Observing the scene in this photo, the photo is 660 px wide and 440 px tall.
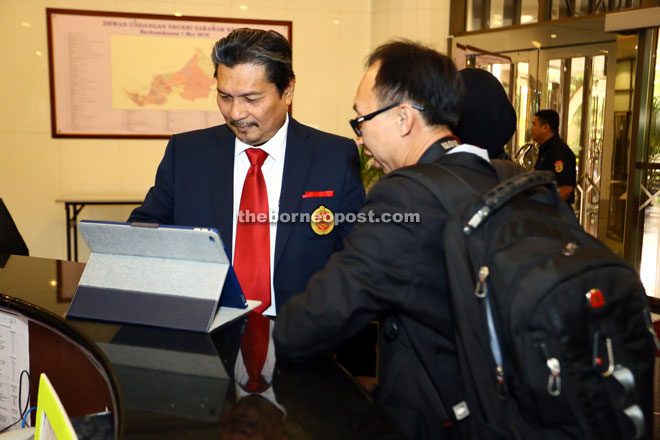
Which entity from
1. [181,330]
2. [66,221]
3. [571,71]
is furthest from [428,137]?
→ [66,221]

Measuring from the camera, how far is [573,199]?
15.7ft

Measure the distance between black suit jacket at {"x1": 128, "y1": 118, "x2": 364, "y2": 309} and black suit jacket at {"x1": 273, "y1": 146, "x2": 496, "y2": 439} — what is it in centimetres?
76

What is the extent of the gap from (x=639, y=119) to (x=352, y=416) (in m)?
4.51

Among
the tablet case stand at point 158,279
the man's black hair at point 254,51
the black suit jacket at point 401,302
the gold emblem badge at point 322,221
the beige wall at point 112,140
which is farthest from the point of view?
the beige wall at point 112,140

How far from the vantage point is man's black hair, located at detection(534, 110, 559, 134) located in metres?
4.90

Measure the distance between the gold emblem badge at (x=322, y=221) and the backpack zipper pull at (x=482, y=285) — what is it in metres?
1.00

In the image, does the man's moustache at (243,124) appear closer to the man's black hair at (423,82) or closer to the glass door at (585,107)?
the man's black hair at (423,82)

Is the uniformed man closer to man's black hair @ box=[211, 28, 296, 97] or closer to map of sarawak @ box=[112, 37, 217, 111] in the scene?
map of sarawak @ box=[112, 37, 217, 111]

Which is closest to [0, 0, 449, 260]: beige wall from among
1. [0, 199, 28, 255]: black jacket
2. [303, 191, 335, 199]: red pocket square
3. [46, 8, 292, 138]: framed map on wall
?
[46, 8, 292, 138]: framed map on wall

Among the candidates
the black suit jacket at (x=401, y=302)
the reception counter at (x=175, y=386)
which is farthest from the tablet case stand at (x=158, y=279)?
the black suit jacket at (x=401, y=302)

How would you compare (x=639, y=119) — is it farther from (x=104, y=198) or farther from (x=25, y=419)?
(x=25, y=419)

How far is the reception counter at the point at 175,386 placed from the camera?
0.98 metres

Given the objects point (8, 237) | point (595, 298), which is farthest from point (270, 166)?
point (8, 237)

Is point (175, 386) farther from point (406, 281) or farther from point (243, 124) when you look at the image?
point (243, 124)
